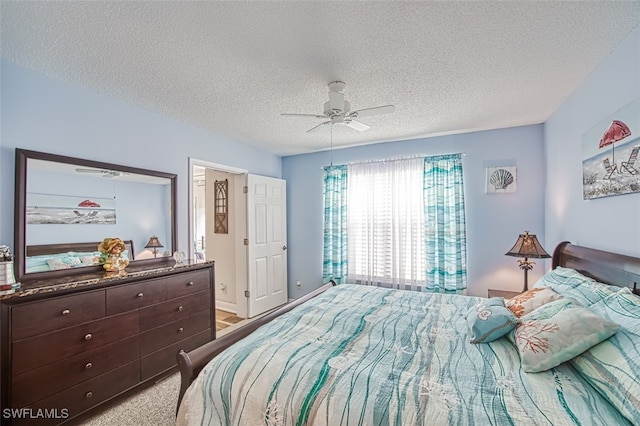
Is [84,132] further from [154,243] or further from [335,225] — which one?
[335,225]

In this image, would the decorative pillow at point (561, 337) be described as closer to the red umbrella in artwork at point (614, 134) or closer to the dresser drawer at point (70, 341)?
the red umbrella in artwork at point (614, 134)

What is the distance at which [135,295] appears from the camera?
7.61 feet

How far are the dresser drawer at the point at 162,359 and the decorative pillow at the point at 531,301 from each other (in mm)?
2794

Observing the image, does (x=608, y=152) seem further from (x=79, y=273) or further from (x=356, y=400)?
(x=79, y=273)

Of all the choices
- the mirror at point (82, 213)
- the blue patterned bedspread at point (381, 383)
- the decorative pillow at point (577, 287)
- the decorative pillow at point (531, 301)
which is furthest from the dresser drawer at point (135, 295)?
the decorative pillow at point (577, 287)

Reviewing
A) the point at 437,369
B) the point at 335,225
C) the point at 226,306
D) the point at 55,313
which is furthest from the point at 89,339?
the point at 335,225

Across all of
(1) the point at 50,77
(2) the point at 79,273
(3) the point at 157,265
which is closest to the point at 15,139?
(1) the point at 50,77

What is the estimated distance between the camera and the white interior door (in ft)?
13.5

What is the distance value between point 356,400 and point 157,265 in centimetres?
242

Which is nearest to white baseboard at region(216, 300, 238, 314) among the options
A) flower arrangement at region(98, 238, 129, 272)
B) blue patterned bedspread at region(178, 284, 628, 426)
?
flower arrangement at region(98, 238, 129, 272)

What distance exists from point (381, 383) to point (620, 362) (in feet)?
3.05

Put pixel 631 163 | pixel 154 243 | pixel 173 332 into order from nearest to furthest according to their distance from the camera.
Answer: pixel 631 163, pixel 173 332, pixel 154 243

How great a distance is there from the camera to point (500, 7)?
1.49m

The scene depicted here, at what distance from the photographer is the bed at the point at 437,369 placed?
1.07 metres
